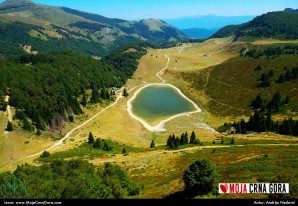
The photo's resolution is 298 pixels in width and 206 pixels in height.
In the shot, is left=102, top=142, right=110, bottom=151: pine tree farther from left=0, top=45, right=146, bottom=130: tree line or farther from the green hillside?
the green hillside

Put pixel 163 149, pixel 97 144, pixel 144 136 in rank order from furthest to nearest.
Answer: pixel 144 136
pixel 97 144
pixel 163 149

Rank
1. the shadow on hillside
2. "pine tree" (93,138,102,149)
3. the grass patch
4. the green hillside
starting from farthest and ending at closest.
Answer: the green hillside
"pine tree" (93,138,102,149)
the grass patch
the shadow on hillside

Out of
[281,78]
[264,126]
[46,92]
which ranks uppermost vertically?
[281,78]

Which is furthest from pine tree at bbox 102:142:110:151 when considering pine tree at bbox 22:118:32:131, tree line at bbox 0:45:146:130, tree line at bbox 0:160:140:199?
tree line at bbox 0:160:140:199

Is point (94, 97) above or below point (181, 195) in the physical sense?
below

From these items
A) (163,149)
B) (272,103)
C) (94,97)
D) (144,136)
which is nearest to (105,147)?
(163,149)

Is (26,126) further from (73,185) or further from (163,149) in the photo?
(73,185)

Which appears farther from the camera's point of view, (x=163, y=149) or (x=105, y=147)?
(x=105, y=147)

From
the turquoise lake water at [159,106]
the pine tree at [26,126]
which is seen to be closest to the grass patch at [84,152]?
the pine tree at [26,126]

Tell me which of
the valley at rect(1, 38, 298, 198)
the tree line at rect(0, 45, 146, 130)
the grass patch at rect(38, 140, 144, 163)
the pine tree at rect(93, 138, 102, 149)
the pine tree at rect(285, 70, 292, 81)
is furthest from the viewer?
the pine tree at rect(285, 70, 292, 81)
